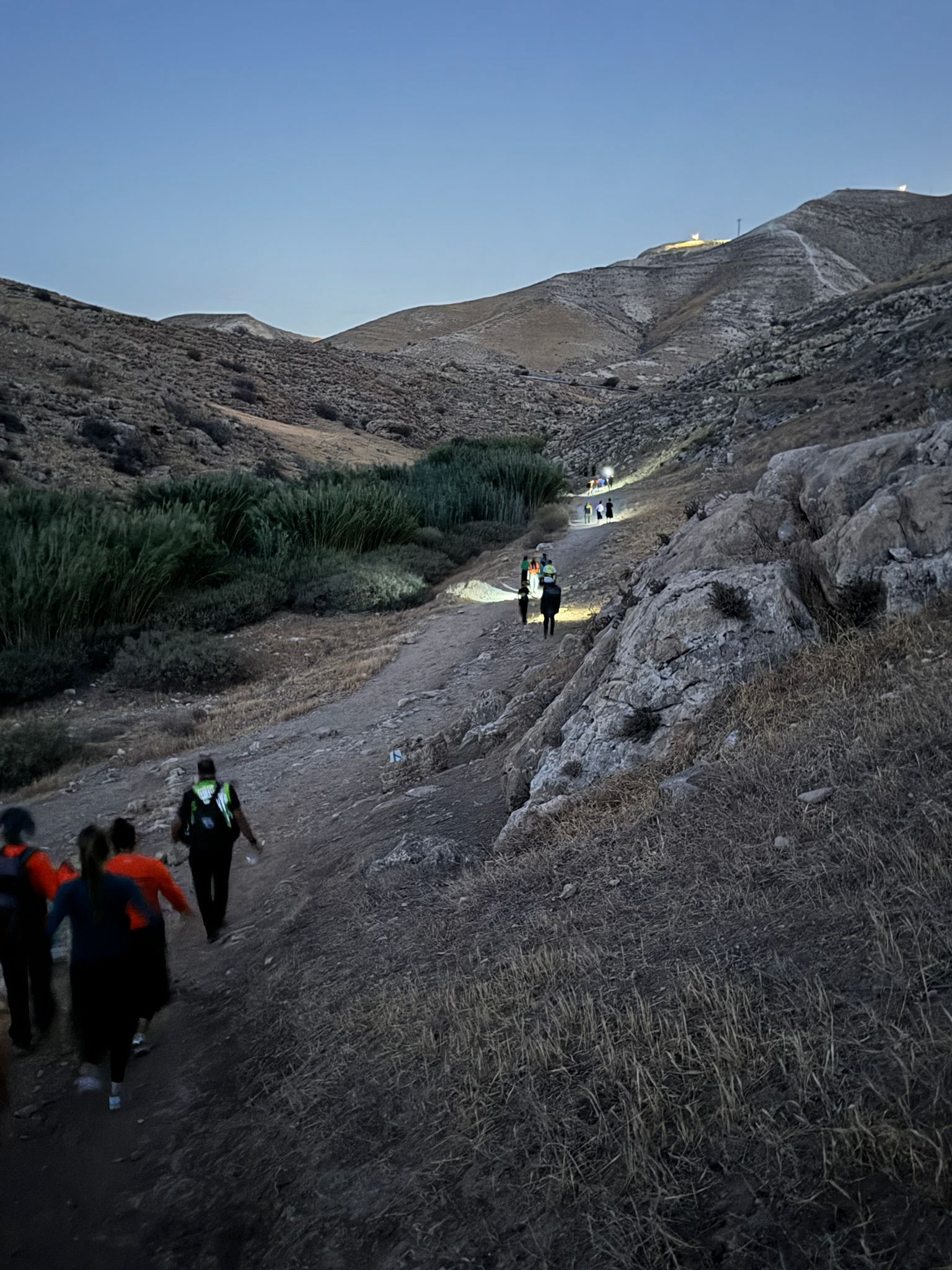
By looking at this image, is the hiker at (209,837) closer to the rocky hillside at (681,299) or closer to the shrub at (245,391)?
the shrub at (245,391)

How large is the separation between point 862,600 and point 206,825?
4.39 m

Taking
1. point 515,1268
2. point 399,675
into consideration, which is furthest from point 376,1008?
point 399,675

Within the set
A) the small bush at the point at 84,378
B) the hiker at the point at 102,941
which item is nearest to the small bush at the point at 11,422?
the small bush at the point at 84,378

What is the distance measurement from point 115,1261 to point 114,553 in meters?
14.0

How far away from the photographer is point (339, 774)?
855 cm

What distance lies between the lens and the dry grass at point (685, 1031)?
6.89 ft

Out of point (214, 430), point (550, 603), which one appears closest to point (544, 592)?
point (550, 603)

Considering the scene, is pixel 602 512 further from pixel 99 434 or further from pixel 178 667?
pixel 99 434

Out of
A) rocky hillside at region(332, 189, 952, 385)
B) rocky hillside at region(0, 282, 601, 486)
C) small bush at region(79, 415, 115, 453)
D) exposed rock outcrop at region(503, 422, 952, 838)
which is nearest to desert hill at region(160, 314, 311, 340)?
rocky hillside at region(332, 189, 952, 385)

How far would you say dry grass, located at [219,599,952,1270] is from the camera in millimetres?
2100

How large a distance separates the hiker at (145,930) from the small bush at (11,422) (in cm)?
2516

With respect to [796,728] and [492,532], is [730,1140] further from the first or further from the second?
[492,532]

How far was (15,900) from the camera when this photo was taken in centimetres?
432

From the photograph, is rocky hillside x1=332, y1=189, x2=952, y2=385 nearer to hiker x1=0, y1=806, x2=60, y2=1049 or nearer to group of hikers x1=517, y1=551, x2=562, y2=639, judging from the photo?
group of hikers x1=517, y1=551, x2=562, y2=639
